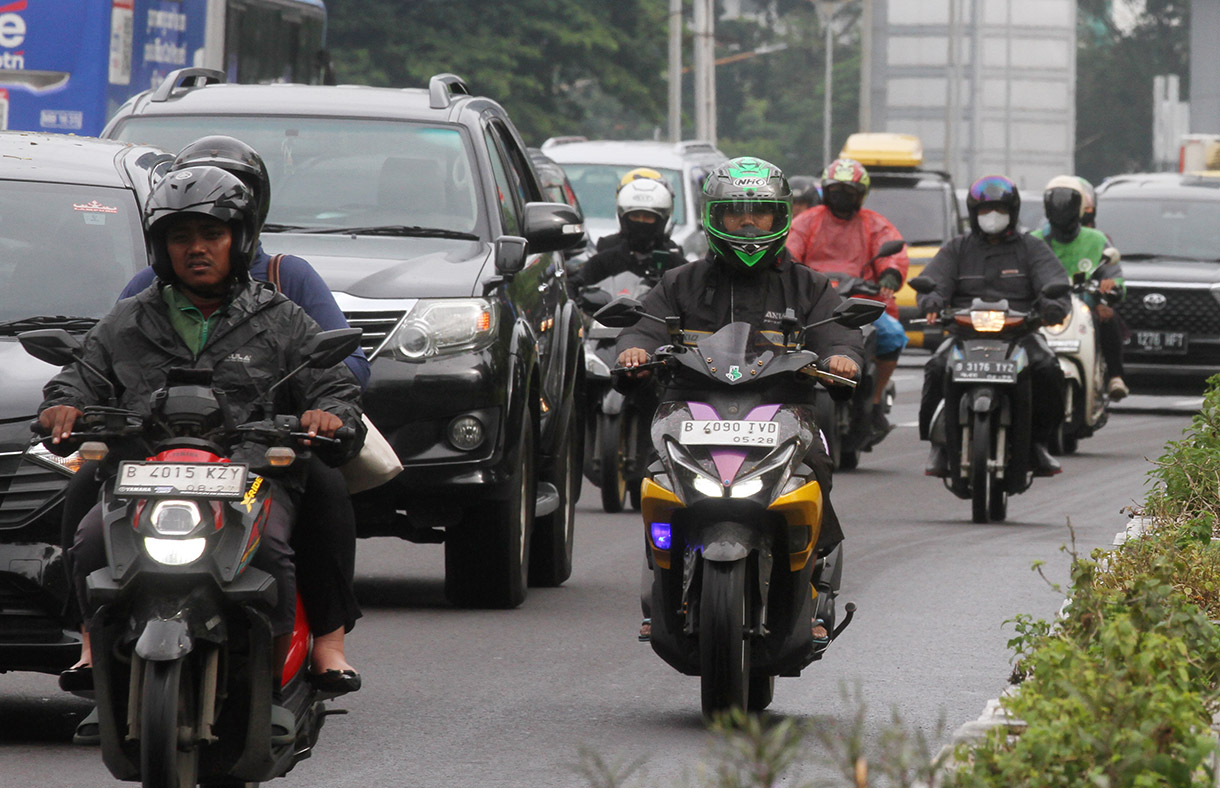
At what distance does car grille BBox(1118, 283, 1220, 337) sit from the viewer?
21.8 m

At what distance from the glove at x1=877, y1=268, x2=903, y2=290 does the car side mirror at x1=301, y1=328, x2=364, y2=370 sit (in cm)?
908

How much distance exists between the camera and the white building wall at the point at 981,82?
6291 centimetres

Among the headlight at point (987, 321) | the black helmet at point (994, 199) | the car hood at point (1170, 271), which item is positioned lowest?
the car hood at point (1170, 271)

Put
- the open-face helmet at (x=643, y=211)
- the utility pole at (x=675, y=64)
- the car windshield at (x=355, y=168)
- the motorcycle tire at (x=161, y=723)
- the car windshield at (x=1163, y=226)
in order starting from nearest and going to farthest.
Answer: the motorcycle tire at (x=161, y=723) < the car windshield at (x=355, y=168) < the open-face helmet at (x=643, y=211) < the car windshield at (x=1163, y=226) < the utility pole at (x=675, y=64)

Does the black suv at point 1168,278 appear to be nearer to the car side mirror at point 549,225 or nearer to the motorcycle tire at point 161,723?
the car side mirror at point 549,225

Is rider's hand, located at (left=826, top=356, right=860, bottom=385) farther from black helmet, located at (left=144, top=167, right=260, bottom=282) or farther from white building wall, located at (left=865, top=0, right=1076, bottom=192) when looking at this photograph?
white building wall, located at (left=865, top=0, right=1076, bottom=192)

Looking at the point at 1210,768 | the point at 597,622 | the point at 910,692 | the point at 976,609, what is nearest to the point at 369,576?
the point at 597,622

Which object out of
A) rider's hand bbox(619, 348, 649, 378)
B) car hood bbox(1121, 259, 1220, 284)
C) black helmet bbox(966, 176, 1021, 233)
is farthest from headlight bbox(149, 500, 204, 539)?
car hood bbox(1121, 259, 1220, 284)

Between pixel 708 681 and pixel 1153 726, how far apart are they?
2283 millimetres

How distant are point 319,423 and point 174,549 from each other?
462 mm

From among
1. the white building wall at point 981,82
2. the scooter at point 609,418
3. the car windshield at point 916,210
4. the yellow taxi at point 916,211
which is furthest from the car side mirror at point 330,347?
the white building wall at point 981,82

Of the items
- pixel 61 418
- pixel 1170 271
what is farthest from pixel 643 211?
pixel 1170 271

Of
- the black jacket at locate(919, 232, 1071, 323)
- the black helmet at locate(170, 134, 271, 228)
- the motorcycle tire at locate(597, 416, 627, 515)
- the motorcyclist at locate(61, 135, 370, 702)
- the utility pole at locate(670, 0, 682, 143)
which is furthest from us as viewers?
the utility pole at locate(670, 0, 682, 143)

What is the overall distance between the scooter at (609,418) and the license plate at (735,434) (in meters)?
6.20
